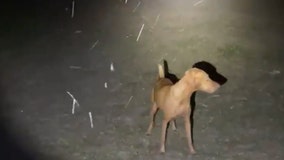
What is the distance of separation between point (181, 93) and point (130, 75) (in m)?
0.96

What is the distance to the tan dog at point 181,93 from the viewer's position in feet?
7.67

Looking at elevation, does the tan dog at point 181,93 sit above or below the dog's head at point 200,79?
below

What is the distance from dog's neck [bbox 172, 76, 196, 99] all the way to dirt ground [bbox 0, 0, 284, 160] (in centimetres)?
30

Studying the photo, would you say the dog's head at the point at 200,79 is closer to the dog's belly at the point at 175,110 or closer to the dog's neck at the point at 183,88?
the dog's neck at the point at 183,88

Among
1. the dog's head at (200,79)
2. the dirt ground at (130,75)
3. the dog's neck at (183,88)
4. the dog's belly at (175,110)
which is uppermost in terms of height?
the dog's head at (200,79)

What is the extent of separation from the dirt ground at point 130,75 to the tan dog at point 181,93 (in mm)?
184

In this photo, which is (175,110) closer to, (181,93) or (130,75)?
(181,93)

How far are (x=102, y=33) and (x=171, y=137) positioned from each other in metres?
1.47

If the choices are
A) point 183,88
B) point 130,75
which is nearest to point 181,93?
point 183,88

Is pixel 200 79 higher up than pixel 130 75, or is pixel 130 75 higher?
pixel 200 79

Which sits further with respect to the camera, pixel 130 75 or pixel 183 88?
pixel 130 75

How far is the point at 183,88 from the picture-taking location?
2365mm

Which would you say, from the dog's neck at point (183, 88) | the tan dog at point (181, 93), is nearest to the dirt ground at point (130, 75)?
the tan dog at point (181, 93)

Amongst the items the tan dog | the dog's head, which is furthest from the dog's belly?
the dog's head
